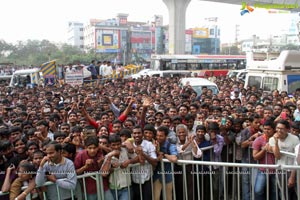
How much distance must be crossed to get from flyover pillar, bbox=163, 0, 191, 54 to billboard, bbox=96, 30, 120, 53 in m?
38.3

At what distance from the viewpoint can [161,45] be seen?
70.6 m

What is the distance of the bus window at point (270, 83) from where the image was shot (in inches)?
367

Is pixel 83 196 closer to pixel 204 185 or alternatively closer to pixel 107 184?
pixel 107 184

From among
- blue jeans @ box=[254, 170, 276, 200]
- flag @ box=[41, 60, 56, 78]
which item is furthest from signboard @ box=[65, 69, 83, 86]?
blue jeans @ box=[254, 170, 276, 200]

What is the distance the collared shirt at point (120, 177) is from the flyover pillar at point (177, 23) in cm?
2702

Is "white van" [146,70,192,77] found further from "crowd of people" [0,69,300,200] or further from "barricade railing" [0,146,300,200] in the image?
"barricade railing" [0,146,300,200]

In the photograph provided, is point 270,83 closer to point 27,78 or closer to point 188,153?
point 188,153

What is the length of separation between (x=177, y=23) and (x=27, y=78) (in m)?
18.4

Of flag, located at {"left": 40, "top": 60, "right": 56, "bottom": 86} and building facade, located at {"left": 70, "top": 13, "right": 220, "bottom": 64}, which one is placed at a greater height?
building facade, located at {"left": 70, "top": 13, "right": 220, "bottom": 64}

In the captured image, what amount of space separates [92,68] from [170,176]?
1118 cm

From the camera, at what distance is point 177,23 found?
95.8 ft

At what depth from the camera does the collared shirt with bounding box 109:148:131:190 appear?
10.2ft

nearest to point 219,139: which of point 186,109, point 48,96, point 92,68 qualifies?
point 186,109

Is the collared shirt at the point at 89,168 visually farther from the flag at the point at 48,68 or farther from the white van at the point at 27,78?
the white van at the point at 27,78
